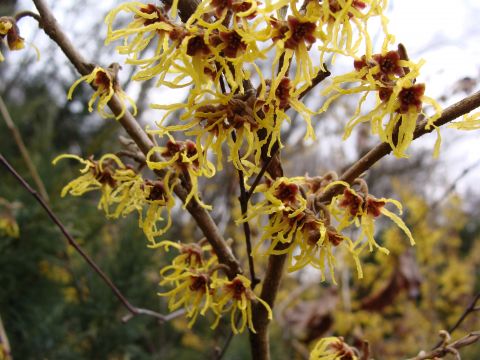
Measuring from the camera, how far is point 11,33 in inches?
33.9

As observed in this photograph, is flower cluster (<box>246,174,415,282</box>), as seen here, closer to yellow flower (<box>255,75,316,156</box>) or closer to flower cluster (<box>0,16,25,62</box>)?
yellow flower (<box>255,75,316,156</box>)

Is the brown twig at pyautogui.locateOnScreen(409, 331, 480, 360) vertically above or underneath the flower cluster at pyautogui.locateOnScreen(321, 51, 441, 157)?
underneath

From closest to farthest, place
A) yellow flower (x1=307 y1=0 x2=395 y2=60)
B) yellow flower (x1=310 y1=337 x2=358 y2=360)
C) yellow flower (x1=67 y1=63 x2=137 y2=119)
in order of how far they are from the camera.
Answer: yellow flower (x1=307 y1=0 x2=395 y2=60) → yellow flower (x1=67 y1=63 x2=137 y2=119) → yellow flower (x1=310 y1=337 x2=358 y2=360)

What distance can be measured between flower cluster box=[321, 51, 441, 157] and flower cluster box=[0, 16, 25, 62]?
0.59 metres

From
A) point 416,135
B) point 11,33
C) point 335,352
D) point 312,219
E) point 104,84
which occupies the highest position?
point 11,33

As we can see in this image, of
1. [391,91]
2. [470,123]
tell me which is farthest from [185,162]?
[470,123]

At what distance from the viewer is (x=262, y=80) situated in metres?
0.66

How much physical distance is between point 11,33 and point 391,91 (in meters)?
0.69

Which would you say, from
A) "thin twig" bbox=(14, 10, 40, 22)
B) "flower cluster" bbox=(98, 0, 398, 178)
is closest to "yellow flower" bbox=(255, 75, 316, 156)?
"flower cluster" bbox=(98, 0, 398, 178)

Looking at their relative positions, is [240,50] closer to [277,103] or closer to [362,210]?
[277,103]

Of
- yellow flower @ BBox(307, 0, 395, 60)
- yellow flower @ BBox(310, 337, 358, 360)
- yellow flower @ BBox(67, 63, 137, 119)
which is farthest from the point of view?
yellow flower @ BBox(310, 337, 358, 360)

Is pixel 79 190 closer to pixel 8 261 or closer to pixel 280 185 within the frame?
pixel 280 185

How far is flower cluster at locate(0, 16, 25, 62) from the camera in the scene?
33.0 inches

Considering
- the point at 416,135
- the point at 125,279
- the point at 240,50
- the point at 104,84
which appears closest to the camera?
the point at 240,50
